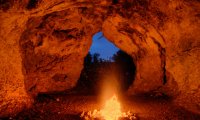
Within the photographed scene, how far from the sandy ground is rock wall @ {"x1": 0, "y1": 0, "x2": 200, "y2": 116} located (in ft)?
1.14

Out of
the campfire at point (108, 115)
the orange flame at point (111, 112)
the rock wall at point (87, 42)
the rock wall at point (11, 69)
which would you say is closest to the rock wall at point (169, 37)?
the rock wall at point (87, 42)

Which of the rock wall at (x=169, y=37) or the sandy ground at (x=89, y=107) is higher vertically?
the rock wall at (x=169, y=37)

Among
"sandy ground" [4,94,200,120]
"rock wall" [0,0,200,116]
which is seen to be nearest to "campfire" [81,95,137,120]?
"sandy ground" [4,94,200,120]

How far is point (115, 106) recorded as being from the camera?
6.77 meters

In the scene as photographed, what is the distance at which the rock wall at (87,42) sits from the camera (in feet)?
20.0

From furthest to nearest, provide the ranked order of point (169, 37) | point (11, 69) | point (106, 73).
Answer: point (106, 73)
point (169, 37)
point (11, 69)

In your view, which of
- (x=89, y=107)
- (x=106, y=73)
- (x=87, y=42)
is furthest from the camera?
(x=106, y=73)

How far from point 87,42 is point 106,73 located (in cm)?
365

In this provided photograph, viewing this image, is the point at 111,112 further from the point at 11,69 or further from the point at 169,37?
the point at 11,69

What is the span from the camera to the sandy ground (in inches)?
242

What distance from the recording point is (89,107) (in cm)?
716

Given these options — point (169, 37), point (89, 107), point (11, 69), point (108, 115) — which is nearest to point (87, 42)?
point (89, 107)

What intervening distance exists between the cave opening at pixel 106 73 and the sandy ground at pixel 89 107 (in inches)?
60.2

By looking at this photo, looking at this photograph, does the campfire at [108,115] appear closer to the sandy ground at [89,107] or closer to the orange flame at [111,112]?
the orange flame at [111,112]
